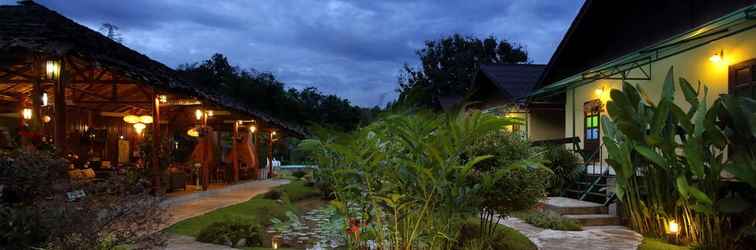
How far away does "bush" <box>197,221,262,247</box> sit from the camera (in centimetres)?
597

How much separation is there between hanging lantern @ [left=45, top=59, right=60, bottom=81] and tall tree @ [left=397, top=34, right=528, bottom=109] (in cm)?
2754

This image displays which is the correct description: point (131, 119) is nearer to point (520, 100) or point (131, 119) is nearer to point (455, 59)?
point (520, 100)

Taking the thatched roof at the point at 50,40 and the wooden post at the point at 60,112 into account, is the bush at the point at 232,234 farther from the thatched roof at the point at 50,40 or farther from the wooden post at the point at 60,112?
the thatched roof at the point at 50,40

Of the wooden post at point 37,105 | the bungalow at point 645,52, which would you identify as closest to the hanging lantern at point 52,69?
the wooden post at point 37,105

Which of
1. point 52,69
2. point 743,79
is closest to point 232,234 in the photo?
point 52,69

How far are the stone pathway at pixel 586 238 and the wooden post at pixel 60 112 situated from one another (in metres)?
7.10

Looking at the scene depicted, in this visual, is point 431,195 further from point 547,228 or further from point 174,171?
point 174,171

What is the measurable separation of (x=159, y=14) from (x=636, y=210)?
25.6 meters

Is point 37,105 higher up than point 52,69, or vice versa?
point 52,69

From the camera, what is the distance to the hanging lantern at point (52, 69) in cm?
797

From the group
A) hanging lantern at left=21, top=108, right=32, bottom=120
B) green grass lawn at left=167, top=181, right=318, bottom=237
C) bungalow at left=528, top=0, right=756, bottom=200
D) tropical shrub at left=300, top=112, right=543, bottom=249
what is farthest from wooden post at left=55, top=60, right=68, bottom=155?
bungalow at left=528, top=0, right=756, bottom=200

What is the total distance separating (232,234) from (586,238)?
4.54 meters

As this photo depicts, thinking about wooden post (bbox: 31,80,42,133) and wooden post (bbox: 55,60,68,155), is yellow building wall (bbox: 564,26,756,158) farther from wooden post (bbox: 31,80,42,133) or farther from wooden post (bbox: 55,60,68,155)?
wooden post (bbox: 31,80,42,133)

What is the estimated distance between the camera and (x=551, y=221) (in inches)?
312
